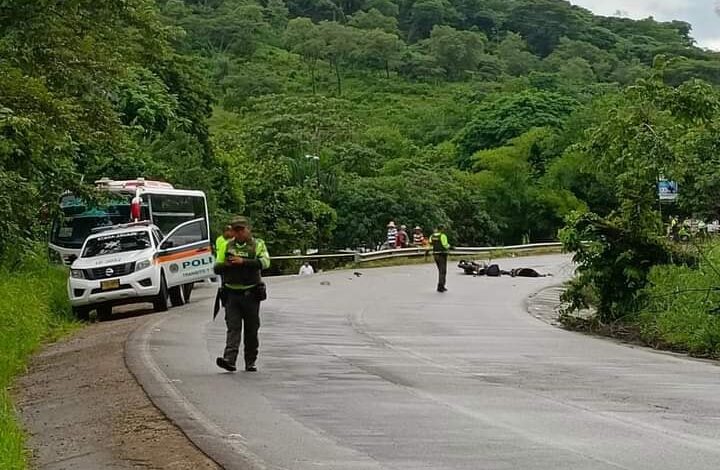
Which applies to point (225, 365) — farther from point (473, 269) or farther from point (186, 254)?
point (473, 269)

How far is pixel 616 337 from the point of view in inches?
822

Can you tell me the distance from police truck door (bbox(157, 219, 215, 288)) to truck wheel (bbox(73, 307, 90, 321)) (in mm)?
1878

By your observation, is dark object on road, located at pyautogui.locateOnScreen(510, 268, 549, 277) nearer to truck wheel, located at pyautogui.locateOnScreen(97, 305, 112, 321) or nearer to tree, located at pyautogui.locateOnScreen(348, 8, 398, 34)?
truck wheel, located at pyautogui.locateOnScreen(97, 305, 112, 321)

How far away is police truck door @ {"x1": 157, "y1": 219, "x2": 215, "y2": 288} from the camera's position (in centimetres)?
2492

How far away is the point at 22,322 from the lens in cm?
1925

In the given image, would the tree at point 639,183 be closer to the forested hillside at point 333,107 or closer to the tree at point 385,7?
the forested hillside at point 333,107

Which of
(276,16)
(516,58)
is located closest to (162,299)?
(516,58)

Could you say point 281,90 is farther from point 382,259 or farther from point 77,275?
point 77,275

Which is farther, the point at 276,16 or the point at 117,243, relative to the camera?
the point at 276,16

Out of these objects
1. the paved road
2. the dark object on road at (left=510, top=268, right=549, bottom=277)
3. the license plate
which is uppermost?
the license plate

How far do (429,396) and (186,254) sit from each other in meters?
15.0

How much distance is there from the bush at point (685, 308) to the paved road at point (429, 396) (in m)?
0.83

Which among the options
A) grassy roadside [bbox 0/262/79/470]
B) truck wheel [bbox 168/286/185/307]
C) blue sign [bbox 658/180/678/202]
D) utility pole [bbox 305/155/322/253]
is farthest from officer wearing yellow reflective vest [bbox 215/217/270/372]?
utility pole [bbox 305/155/322/253]

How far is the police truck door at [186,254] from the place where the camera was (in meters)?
24.9
